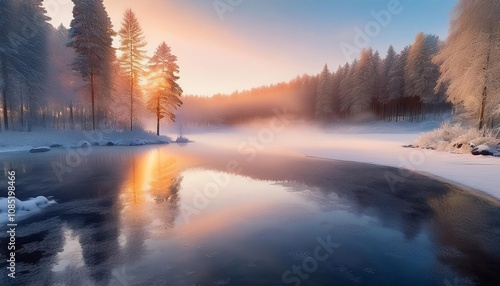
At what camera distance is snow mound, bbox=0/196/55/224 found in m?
7.16

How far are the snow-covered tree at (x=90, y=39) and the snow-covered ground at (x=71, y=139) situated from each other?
6.34ft

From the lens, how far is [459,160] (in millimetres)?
14797

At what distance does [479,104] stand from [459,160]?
24.0 feet

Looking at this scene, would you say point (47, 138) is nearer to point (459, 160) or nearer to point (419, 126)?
point (459, 160)

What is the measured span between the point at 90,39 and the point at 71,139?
1289 cm

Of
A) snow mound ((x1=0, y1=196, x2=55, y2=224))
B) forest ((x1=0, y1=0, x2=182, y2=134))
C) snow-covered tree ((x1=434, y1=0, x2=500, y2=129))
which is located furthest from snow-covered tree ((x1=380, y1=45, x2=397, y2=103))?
snow mound ((x1=0, y1=196, x2=55, y2=224))

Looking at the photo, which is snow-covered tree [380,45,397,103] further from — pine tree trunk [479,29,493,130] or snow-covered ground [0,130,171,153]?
snow-covered ground [0,130,171,153]

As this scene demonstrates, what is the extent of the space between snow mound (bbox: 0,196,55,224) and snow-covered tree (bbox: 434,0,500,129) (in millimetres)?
26048

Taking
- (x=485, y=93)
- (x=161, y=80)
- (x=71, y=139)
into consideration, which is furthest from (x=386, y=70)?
(x=71, y=139)

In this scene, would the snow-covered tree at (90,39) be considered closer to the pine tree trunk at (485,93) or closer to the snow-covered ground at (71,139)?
the snow-covered ground at (71,139)

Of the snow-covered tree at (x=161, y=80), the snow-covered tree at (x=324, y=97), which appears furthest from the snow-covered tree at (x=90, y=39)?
the snow-covered tree at (x=324, y=97)

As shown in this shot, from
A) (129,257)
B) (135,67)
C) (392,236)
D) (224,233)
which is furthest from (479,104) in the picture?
(135,67)

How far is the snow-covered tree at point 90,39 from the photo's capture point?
95.3 feet

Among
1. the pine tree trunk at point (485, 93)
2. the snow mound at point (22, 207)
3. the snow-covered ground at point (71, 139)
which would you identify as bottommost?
the snow mound at point (22, 207)
